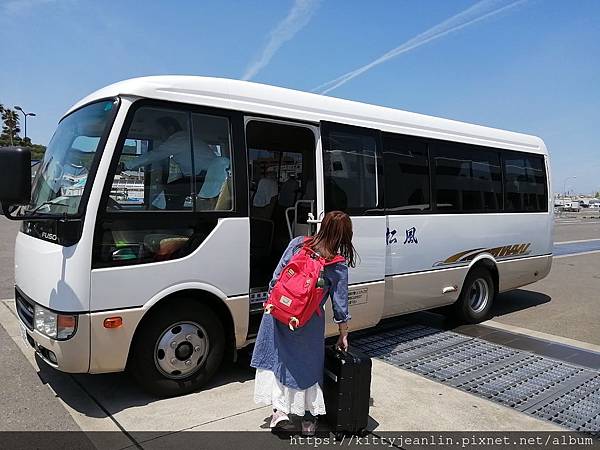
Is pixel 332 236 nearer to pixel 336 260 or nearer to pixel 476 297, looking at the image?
pixel 336 260

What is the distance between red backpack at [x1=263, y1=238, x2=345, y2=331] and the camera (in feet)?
11.1

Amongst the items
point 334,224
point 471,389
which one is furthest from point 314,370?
point 471,389

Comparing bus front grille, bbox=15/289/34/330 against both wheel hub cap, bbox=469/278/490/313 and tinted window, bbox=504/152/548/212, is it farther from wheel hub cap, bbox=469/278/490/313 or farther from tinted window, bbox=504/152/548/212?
tinted window, bbox=504/152/548/212

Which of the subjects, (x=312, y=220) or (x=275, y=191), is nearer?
(x=312, y=220)

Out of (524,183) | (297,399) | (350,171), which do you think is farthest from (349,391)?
(524,183)

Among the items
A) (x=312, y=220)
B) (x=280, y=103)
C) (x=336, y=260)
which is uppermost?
(x=280, y=103)

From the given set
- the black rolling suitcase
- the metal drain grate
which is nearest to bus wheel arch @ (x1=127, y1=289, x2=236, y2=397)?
the black rolling suitcase

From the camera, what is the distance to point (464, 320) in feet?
23.7

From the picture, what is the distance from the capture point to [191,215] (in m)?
4.25

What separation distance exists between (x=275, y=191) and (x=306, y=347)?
311 cm

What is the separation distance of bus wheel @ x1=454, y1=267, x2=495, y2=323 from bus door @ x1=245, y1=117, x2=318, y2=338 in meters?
2.80

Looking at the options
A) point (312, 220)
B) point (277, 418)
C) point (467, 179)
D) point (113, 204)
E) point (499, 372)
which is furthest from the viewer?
point (467, 179)

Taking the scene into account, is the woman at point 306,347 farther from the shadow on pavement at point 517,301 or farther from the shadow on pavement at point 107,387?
the shadow on pavement at point 517,301

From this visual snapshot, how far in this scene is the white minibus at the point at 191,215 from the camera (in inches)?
151
